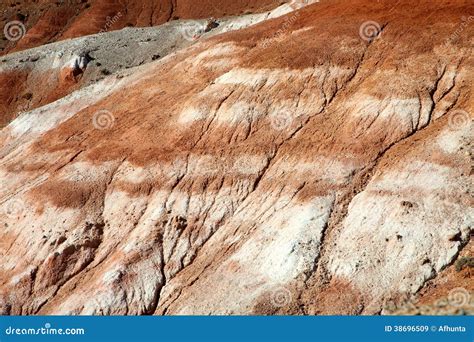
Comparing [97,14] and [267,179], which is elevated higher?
[267,179]

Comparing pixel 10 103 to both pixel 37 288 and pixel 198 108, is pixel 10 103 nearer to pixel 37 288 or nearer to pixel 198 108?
pixel 198 108

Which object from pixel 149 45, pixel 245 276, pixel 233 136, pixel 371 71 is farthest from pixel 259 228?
pixel 149 45

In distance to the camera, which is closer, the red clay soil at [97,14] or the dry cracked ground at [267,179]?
the dry cracked ground at [267,179]

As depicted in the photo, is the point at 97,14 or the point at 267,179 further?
the point at 97,14

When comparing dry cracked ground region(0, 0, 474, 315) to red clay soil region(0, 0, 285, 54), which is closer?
dry cracked ground region(0, 0, 474, 315)
